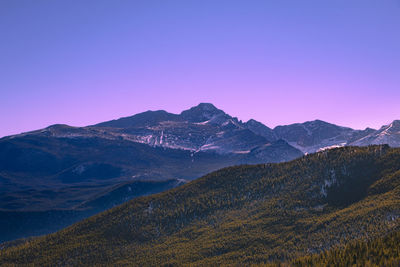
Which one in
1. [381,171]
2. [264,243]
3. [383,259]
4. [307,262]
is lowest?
[264,243]

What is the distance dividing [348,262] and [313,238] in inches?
2547

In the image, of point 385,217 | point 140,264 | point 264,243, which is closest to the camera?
point 385,217

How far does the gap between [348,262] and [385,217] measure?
189 feet

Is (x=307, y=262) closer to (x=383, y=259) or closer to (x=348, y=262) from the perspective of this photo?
(x=348, y=262)

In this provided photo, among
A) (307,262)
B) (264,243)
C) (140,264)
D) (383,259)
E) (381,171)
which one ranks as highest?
(381,171)

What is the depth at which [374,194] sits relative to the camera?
183 m

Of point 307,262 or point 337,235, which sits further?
point 337,235

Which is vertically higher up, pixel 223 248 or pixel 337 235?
pixel 337 235

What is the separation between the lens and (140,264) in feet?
636

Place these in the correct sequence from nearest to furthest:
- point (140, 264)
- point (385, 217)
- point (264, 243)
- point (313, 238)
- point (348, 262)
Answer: point (348, 262) < point (385, 217) < point (313, 238) < point (264, 243) < point (140, 264)

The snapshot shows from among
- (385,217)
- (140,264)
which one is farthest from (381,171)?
(140,264)

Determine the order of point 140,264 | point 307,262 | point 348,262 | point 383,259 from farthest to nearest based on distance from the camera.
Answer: point 140,264 → point 307,262 → point 348,262 → point 383,259

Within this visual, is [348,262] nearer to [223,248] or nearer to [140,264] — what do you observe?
[223,248]

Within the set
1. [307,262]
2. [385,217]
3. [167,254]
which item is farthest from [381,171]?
[167,254]
